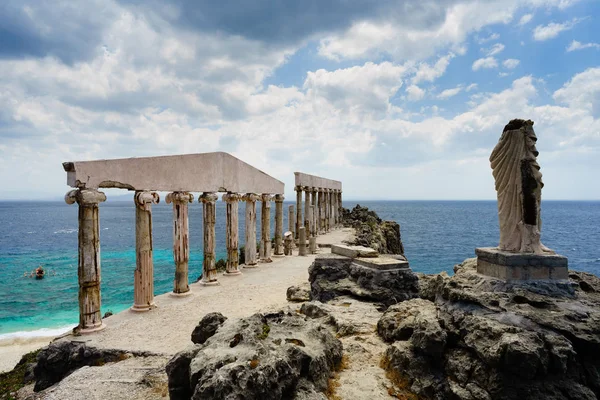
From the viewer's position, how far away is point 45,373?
28.4 ft

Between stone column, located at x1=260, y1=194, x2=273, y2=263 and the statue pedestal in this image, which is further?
stone column, located at x1=260, y1=194, x2=273, y2=263

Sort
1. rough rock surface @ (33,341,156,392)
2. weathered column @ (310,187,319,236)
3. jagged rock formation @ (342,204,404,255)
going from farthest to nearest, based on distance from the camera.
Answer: weathered column @ (310,187,319,236) → jagged rock formation @ (342,204,404,255) → rough rock surface @ (33,341,156,392)

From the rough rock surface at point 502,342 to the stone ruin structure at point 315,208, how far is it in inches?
693

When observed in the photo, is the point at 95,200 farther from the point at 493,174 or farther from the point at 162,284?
the point at 162,284

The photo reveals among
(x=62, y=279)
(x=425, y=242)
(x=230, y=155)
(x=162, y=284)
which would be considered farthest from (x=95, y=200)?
(x=425, y=242)

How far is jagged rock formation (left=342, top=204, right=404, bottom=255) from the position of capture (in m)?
29.5

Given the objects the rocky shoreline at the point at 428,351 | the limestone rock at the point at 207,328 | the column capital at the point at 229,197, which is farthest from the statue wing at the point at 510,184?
the column capital at the point at 229,197

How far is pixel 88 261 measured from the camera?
10078mm

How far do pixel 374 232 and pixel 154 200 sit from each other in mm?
24643

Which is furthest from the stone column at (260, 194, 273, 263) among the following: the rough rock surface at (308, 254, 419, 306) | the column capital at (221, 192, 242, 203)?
the rough rock surface at (308, 254, 419, 306)

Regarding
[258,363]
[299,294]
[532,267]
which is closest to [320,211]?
[299,294]

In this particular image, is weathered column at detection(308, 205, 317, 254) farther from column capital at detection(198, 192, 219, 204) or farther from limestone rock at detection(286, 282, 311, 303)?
limestone rock at detection(286, 282, 311, 303)

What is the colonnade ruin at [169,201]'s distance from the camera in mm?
10055

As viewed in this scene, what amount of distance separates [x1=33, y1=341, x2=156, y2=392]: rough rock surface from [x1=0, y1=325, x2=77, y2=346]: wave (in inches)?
547
